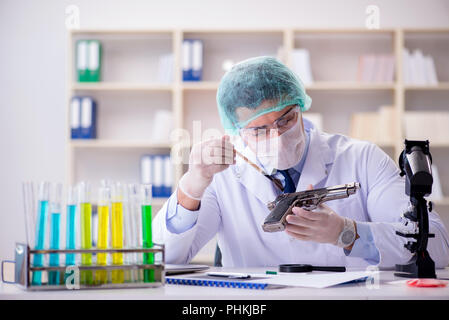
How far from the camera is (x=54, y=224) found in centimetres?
118

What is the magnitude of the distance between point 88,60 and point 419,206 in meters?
3.03

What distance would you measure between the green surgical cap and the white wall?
94.4 inches

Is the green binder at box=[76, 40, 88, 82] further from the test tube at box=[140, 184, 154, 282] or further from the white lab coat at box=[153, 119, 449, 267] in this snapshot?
the test tube at box=[140, 184, 154, 282]

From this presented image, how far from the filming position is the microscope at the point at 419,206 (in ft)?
4.31

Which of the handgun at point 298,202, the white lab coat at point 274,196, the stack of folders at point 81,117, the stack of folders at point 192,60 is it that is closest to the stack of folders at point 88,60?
the stack of folders at point 81,117

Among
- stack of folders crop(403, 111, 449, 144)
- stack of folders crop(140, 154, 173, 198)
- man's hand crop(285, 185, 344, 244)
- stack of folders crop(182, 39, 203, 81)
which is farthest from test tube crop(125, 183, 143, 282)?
stack of folders crop(403, 111, 449, 144)

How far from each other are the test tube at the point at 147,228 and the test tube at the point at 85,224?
0.36 feet

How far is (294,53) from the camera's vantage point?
390 centimetres

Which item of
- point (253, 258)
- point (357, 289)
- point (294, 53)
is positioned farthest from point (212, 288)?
point (294, 53)

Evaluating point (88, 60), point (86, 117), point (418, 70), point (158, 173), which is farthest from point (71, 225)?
point (418, 70)

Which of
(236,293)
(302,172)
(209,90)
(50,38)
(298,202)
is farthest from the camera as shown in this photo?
(50,38)

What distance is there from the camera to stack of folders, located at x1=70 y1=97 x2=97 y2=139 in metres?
3.90

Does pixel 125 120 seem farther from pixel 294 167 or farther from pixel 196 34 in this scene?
pixel 294 167

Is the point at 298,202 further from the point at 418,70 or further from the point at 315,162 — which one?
the point at 418,70
